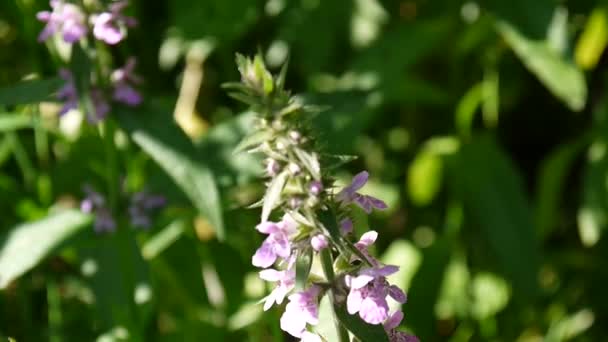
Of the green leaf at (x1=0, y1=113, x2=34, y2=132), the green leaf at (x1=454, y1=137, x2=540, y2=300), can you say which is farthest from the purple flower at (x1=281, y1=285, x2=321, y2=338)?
the green leaf at (x1=454, y1=137, x2=540, y2=300)

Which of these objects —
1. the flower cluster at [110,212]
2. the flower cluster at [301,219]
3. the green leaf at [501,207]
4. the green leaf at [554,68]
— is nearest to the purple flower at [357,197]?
the flower cluster at [301,219]

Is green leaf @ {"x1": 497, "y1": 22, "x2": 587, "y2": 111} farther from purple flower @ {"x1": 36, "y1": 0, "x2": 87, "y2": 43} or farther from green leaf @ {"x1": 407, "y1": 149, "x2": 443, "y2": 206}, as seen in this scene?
purple flower @ {"x1": 36, "y1": 0, "x2": 87, "y2": 43}

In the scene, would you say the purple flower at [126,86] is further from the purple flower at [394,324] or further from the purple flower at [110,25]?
the purple flower at [394,324]

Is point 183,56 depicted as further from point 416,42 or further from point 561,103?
point 561,103

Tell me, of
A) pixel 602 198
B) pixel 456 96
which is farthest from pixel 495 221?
pixel 456 96

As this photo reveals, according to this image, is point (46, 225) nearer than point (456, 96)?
Yes

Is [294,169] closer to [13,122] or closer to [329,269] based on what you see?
[329,269]

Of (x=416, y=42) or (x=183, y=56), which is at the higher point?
(x=416, y=42)
